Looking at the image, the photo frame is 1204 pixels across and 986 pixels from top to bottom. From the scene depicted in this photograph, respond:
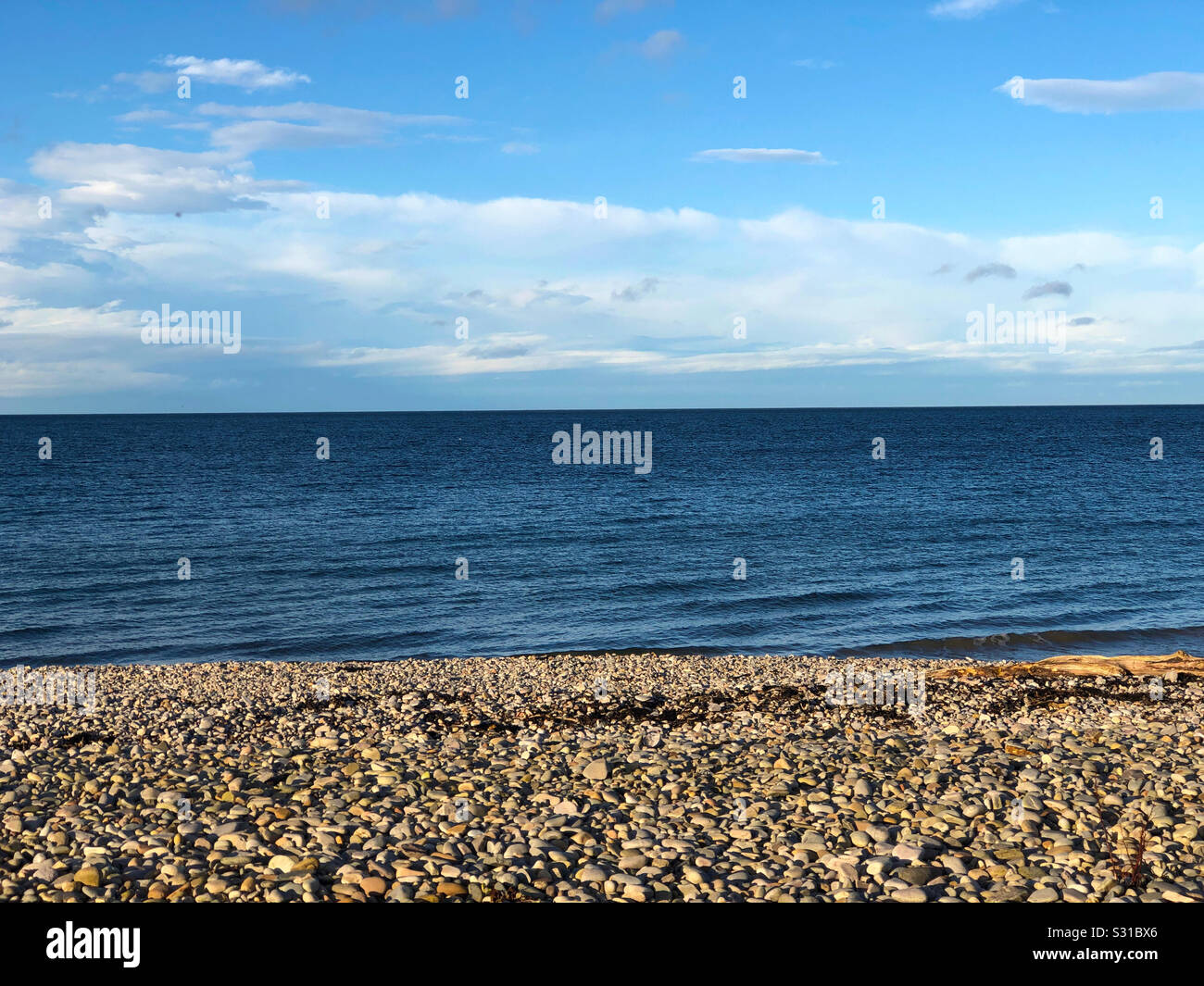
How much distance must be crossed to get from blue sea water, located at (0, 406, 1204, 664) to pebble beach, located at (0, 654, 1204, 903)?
915 centimetres

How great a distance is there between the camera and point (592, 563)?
39.2 m

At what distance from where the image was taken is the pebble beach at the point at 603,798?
9617mm

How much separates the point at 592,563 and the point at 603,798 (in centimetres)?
2730

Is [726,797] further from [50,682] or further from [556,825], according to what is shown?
[50,682]
